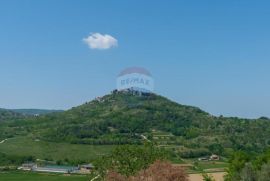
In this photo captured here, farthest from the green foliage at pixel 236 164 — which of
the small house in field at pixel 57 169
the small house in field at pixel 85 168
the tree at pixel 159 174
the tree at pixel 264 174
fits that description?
the small house in field at pixel 57 169

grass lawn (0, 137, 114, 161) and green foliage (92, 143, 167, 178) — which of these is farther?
grass lawn (0, 137, 114, 161)

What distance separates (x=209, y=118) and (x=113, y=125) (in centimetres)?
3460

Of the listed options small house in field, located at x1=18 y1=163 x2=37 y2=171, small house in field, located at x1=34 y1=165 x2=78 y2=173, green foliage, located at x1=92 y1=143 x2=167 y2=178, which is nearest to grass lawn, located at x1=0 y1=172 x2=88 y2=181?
small house in field, located at x1=34 y1=165 x2=78 y2=173

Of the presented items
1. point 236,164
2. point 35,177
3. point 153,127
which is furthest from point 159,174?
point 153,127

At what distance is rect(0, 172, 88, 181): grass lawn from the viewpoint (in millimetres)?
66281

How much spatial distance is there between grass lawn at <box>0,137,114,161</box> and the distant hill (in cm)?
403

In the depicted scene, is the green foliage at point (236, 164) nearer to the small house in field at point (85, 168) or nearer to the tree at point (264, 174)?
the tree at point (264, 174)

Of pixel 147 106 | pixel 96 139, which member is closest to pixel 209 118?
pixel 147 106

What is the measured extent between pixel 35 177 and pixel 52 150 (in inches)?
1082

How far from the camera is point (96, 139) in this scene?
106 meters

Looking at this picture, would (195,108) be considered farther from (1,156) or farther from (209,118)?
(1,156)

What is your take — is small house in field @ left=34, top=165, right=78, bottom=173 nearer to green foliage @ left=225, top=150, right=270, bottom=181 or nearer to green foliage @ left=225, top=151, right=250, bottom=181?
green foliage @ left=225, top=151, right=250, bottom=181

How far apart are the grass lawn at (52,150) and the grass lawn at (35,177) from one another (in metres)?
15.3

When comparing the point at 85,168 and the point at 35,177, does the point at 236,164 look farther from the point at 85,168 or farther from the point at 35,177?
the point at 85,168
